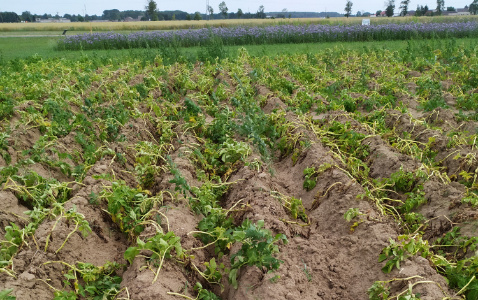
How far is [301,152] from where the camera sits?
6.14m

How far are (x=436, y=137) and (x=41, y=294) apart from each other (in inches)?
222

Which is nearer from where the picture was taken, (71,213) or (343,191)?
(71,213)

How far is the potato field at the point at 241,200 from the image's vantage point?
3.42 m

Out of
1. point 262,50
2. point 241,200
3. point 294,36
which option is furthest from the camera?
point 294,36

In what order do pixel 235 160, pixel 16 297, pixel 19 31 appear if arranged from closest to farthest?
1. pixel 16 297
2. pixel 235 160
3. pixel 19 31

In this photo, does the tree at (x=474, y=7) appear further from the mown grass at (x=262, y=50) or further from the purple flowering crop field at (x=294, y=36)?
the mown grass at (x=262, y=50)

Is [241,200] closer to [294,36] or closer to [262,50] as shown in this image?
[262,50]

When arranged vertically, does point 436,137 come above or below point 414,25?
below

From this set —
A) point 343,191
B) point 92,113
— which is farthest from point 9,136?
point 343,191

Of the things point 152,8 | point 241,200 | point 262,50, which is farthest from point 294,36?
point 152,8

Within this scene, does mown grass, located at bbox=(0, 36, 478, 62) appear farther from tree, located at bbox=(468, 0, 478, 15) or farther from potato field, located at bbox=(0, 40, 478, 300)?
tree, located at bbox=(468, 0, 478, 15)

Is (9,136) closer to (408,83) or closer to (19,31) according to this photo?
(408,83)

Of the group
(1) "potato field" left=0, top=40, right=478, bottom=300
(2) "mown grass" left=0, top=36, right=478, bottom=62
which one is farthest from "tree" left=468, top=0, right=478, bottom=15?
(1) "potato field" left=0, top=40, right=478, bottom=300

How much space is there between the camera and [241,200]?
4418mm
